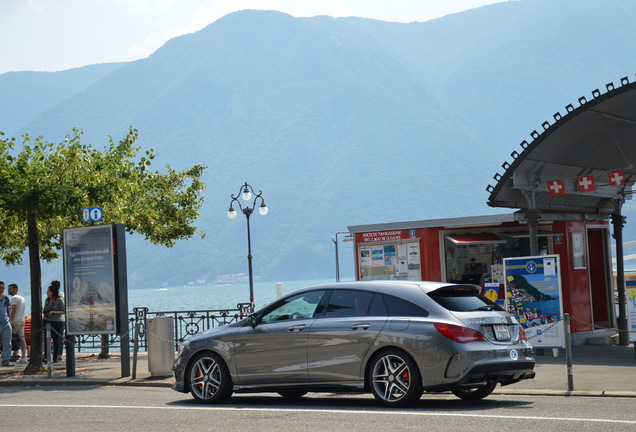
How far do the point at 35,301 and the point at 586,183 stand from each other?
11562mm

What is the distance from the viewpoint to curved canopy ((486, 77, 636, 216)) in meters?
19.4

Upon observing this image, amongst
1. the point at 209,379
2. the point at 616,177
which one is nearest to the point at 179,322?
the point at 616,177

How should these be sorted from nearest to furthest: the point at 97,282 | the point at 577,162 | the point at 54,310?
the point at 97,282 < the point at 577,162 < the point at 54,310

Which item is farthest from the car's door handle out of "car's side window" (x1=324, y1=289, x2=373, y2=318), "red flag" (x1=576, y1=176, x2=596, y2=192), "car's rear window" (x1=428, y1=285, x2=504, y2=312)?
"red flag" (x1=576, y1=176, x2=596, y2=192)

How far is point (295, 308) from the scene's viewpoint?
12.1m

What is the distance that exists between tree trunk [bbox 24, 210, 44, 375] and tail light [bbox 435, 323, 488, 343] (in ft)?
35.3

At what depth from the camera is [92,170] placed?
19.8 meters

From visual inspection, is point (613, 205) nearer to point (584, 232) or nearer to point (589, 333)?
point (584, 232)

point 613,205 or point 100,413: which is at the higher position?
point 613,205

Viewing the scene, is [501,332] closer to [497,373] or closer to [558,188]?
[497,373]

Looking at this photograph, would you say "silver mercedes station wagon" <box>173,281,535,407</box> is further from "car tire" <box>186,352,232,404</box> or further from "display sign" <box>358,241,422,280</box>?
"display sign" <box>358,241,422,280</box>

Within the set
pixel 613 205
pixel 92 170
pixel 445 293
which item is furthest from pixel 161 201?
pixel 445 293

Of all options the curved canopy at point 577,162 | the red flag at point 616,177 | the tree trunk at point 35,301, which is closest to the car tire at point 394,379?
the curved canopy at point 577,162

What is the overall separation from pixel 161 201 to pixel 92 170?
766 centimetres
